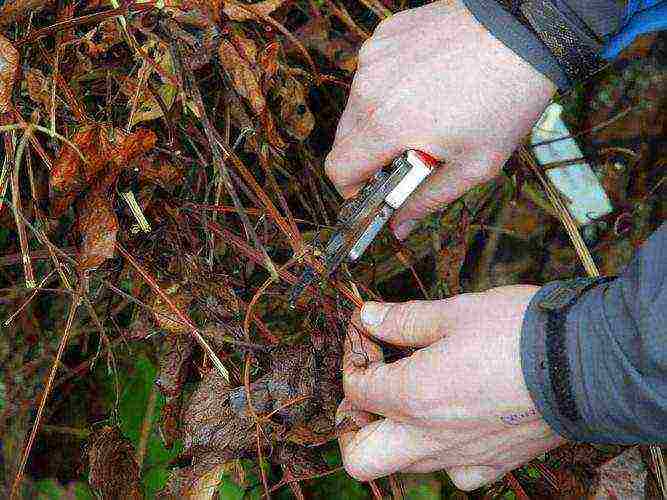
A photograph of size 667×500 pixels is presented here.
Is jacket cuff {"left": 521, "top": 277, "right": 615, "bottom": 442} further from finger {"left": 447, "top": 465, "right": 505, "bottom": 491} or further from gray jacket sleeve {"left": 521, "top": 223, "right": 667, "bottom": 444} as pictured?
finger {"left": 447, "top": 465, "right": 505, "bottom": 491}

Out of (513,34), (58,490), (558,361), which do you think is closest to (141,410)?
(58,490)

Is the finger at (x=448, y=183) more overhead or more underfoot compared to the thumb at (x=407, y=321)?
more overhead

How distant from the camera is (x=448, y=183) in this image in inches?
51.6

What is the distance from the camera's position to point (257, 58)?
132cm

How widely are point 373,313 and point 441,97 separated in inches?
14.8

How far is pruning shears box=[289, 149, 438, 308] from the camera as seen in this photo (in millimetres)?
1206

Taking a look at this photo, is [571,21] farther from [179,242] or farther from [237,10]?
[179,242]

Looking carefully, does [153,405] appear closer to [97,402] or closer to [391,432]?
[97,402]

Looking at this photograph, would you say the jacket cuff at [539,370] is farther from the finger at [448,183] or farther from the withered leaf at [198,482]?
the withered leaf at [198,482]

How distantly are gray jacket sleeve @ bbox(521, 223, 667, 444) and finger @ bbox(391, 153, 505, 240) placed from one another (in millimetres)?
312

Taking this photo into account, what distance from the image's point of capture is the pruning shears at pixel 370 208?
121 centimetres

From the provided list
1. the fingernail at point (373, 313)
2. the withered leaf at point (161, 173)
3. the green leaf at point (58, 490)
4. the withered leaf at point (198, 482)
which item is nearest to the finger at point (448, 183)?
the fingernail at point (373, 313)

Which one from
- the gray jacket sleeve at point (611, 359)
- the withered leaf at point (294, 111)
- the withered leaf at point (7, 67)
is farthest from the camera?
the withered leaf at point (294, 111)

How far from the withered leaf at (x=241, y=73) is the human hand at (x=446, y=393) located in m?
0.41
